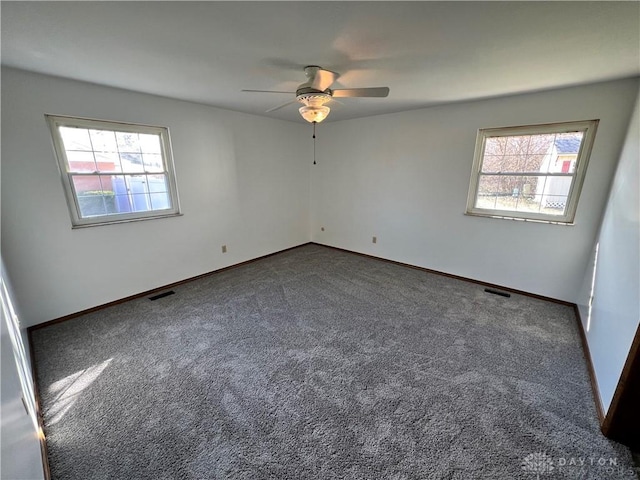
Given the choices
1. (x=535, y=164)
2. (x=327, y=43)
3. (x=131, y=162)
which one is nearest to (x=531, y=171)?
(x=535, y=164)

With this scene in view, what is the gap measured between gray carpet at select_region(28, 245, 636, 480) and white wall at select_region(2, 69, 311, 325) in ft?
1.42

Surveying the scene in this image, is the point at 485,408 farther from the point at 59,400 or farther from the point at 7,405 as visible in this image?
the point at 59,400

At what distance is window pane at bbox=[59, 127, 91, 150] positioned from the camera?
258 cm

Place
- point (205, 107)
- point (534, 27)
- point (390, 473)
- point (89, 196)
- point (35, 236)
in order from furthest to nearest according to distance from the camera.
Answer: point (205, 107), point (89, 196), point (35, 236), point (534, 27), point (390, 473)

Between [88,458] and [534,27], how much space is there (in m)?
3.51

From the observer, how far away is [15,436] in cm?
98

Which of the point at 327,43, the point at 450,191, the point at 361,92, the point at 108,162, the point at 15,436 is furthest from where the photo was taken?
the point at 450,191

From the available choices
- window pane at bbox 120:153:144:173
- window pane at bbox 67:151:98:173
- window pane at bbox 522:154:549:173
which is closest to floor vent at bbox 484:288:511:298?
window pane at bbox 522:154:549:173

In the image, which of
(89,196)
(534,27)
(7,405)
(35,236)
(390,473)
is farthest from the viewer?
(89,196)

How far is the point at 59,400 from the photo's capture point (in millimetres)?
1803

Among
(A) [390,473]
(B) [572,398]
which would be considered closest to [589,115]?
(B) [572,398]

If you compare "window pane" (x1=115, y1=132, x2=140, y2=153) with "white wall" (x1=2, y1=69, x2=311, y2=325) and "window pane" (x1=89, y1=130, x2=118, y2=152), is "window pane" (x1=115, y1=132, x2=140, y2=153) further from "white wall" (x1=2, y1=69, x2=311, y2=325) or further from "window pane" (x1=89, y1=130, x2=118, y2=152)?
"white wall" (x1=2, y1=69, x2=311, y2=325)

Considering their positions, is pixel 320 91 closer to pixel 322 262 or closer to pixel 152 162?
pixel 152 162

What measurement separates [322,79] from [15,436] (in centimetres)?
252
